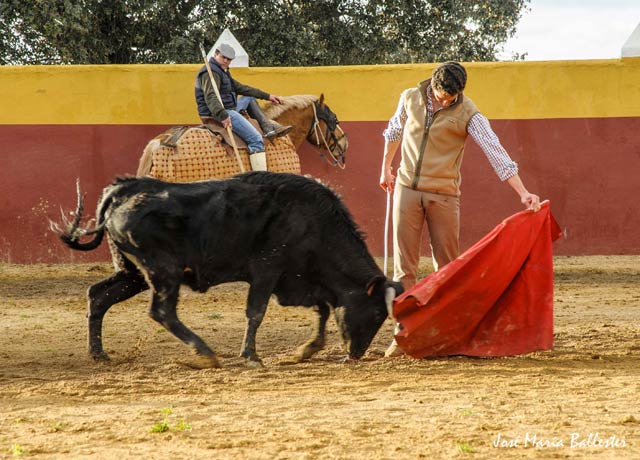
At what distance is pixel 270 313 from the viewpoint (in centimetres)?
935

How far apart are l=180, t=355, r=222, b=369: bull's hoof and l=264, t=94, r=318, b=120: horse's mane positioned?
15.7 feet

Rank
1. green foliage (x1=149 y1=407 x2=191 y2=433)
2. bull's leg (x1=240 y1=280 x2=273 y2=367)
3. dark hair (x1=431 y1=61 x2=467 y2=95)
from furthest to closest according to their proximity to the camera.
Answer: bull's leg (x1=240 y1=280 x2=273 y2=367) < dark hair (x1=431 y1=61 x2=467 y2=95) < green foliage (x1=149 y1=407 x2=191 y2=433)

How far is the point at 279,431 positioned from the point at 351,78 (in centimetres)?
831

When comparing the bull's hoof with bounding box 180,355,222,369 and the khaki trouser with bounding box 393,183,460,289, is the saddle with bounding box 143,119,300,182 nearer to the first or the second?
the khaki trouser with bounding box 393,183,460,289

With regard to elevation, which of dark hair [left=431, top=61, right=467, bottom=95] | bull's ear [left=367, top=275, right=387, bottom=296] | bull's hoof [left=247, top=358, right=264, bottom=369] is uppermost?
dark hair [left=431, top=61, right=467, bottom=95]

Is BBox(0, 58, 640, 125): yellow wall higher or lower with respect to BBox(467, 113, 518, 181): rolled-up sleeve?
higher

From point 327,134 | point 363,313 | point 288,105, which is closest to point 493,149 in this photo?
point 363,313

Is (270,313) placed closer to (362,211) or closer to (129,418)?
(362,211)

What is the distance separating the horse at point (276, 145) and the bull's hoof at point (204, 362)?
3487 mm

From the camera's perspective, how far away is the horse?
32.3 ft

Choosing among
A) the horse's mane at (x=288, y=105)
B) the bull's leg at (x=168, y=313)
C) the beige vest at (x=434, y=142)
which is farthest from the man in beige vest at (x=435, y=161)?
the horse's mane at (x=288, y=105)

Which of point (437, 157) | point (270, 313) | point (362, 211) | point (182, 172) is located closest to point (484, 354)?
point (437, 157)

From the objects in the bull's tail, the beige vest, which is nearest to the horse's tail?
the bull's tail

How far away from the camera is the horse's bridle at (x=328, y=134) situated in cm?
1135
